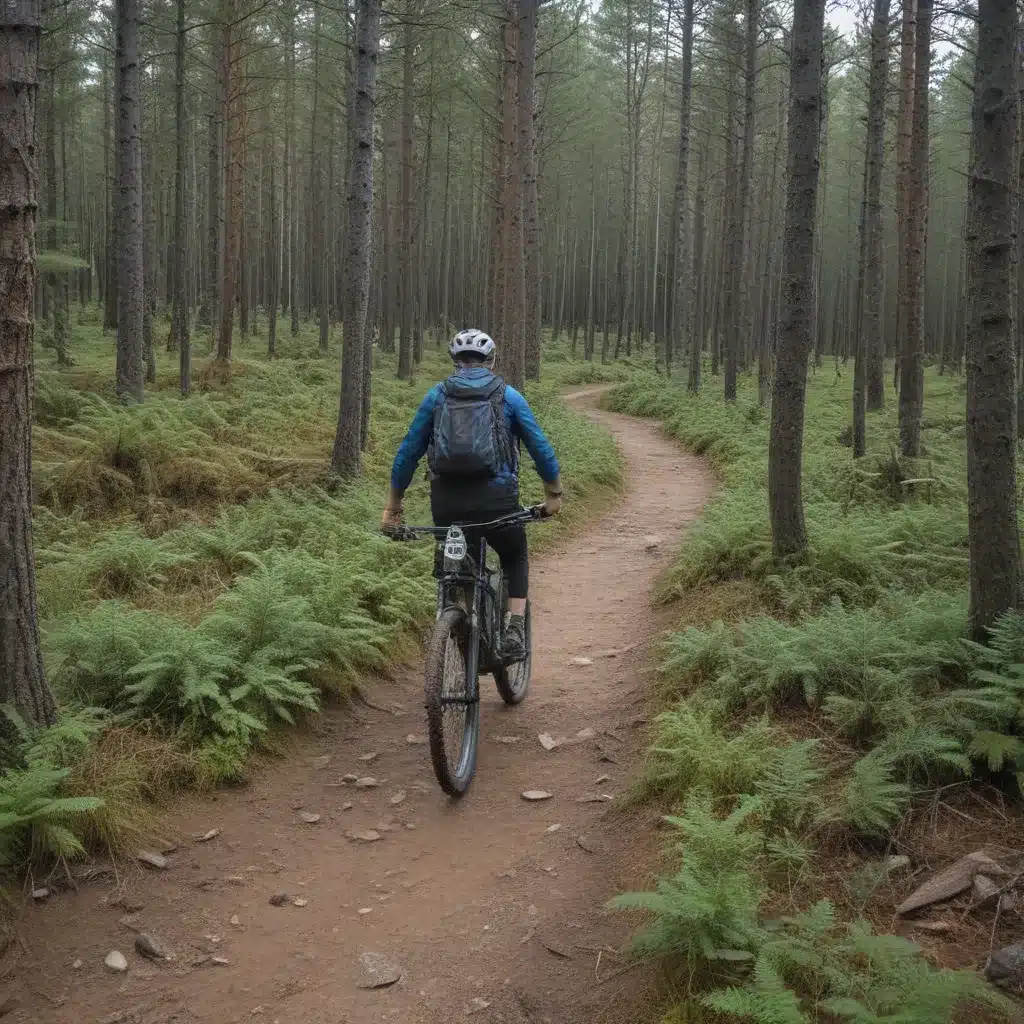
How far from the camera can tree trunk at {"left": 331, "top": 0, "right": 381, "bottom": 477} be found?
1126 centimetres

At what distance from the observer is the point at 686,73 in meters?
23.9

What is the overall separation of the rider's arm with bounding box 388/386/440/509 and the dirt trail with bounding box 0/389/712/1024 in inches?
70.0

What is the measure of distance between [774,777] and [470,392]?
8.68ft

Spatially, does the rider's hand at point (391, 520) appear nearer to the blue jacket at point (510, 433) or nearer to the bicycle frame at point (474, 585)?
the bicycle frame at point (474, 585)

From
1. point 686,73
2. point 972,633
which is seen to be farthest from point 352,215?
point 686,73

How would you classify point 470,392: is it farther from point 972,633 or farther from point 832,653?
point 972,633

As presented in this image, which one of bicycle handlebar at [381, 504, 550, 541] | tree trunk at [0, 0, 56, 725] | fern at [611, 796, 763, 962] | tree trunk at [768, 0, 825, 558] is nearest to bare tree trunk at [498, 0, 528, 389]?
tree trunk at [768, 0, 825, 558]

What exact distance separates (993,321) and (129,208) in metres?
13.0

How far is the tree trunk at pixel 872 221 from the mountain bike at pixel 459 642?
35.2 feet

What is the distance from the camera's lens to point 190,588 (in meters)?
8.17

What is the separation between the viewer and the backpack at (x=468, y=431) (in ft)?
16.7

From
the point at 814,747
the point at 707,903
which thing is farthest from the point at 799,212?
the point at 707,903

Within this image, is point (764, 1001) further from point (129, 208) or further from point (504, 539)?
point (129, 208)

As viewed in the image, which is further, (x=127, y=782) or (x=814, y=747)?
(x=814, y=747)
